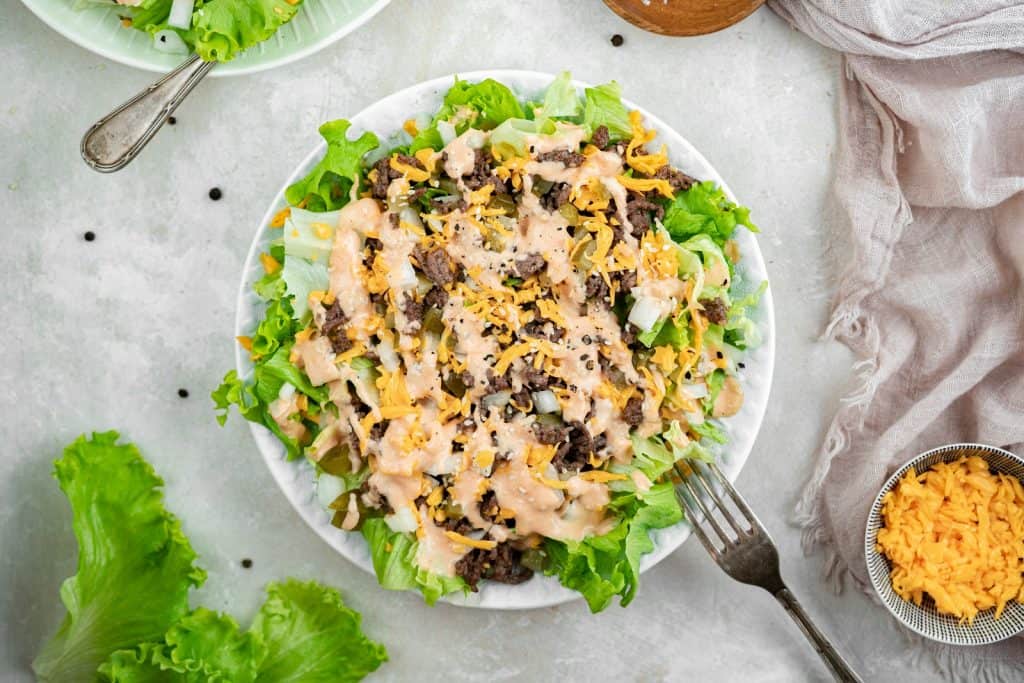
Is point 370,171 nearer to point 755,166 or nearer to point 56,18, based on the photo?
point 56,18

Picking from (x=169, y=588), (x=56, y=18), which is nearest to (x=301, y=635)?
(x=169, y=588)

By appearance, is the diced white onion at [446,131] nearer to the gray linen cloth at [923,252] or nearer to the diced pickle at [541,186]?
the diced pickle at [541,186]

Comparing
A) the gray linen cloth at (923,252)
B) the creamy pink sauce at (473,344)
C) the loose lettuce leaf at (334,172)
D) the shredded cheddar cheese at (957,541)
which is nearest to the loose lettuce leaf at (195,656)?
the creamy pink sauce at (473,344)

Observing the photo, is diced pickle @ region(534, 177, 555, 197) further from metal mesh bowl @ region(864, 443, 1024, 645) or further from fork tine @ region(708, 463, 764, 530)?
metal mesh bowl @ region(864, 443, 1024, 645)

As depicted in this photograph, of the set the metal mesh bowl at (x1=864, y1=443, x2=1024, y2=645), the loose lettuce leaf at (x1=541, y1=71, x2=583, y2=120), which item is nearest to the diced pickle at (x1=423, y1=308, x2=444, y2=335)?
the loose lettuce leaf at (x1=541, y1=71, x2=583, y2=120)

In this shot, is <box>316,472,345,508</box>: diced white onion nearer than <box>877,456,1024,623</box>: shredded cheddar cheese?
Yes

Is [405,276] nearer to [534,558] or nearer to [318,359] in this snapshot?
[318,359]
